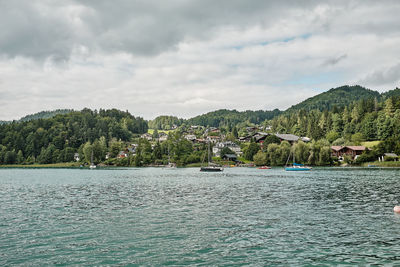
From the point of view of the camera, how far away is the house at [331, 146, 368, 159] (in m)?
153

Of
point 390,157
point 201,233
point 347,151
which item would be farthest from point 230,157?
point 201,233

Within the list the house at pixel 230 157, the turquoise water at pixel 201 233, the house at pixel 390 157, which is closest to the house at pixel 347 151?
the house at pixel 390 157

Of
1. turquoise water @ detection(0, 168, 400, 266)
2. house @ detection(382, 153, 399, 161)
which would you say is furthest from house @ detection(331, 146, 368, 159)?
turquoise water @ detection(0, 168, 400, 266)

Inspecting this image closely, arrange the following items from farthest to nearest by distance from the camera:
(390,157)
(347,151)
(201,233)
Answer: (347,151) < (390,157) < (201,233)

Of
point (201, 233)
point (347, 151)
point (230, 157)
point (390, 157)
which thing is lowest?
point (201, 233)

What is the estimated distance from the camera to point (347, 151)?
6196 inches

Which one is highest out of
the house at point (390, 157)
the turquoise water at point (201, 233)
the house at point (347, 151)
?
the house at point (347, 151)

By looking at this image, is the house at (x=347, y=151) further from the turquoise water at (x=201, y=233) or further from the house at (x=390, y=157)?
the turquoise water at (x=201, y=233)

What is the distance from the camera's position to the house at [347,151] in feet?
501

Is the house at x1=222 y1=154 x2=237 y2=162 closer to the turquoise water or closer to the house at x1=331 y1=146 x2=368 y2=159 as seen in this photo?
the house at x1=331 y1=146 x2=368 y2=159

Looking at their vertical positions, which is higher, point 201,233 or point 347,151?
point 347,151

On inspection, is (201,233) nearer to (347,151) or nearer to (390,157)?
(390,157)

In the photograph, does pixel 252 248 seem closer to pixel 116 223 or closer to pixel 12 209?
pixel 116 223

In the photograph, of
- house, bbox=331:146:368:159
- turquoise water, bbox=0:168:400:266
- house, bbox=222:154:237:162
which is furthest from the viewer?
house, bbox=222:154:237:162
